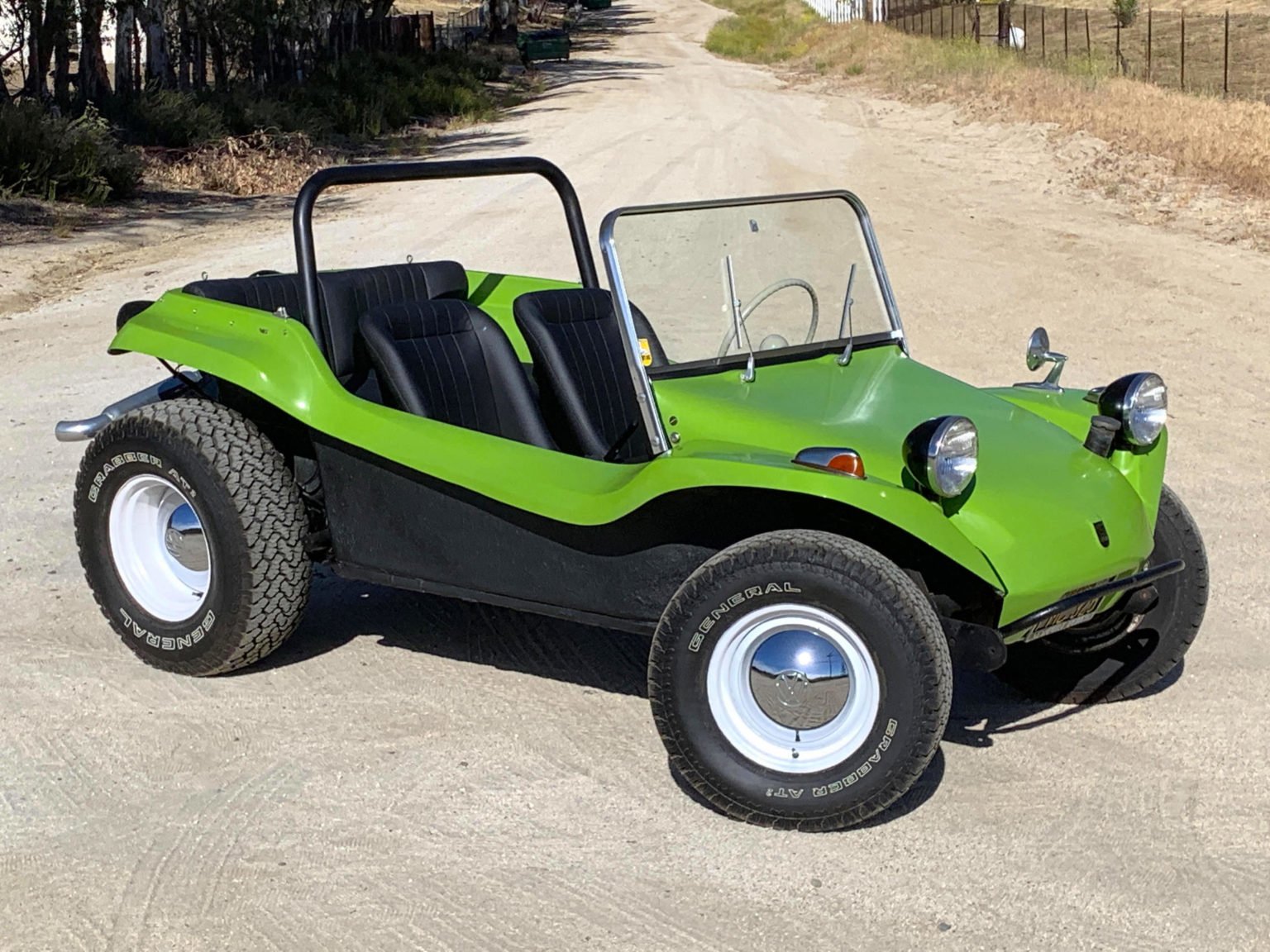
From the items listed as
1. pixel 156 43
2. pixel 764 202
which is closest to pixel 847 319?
pixel 764 202

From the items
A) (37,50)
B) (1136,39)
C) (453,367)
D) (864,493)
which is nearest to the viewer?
(864,493)

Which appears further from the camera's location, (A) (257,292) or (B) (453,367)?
(A) (257,292)

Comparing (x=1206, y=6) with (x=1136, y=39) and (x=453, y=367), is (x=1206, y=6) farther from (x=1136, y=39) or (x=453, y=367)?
(x=453, y=367)

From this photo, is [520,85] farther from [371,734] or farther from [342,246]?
[371,734]

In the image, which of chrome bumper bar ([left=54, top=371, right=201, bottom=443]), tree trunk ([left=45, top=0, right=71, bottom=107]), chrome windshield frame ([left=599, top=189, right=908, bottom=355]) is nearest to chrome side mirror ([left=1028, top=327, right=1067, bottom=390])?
chrome windshield frame ([left=599, top=189, right=908, bottom=355])

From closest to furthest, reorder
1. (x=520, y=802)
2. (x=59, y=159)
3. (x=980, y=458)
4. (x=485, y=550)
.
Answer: (x=520, y=802) < (x=980, y=458) < (x=485, y=550) < (x=59, y=159)

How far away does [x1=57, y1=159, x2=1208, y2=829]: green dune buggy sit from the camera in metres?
3.87

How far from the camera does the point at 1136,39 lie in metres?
48.8

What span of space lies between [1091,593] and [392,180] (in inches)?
96.7

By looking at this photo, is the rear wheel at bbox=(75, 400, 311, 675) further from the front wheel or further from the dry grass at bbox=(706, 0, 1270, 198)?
the dry grass at bbox=(706, 0, 1270, 198)

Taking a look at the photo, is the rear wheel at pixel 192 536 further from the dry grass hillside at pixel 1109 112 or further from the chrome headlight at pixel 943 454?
the dry grass hillside at pixel 1109 112

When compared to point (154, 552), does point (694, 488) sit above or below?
above

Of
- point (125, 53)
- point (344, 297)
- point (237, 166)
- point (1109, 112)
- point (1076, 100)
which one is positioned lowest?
point (237, 166)

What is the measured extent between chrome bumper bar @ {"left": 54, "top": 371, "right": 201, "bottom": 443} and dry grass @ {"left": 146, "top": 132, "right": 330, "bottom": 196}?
595 inches
